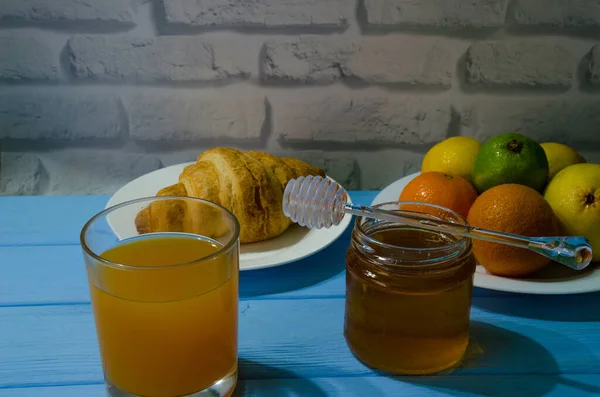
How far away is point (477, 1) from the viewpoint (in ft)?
3.41

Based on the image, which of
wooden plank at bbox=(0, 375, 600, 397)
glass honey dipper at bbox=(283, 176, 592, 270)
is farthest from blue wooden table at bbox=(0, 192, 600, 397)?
glass honey dipper at bbox=(283, 176, 592, 270)

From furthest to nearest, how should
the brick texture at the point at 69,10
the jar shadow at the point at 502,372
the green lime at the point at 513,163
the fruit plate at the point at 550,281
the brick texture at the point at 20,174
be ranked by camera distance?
the brick texture at the point at 20,174 → the brick texture at the point at 69,10 → the green lime at the point at 513,163 → the fruit plate at the point at 550,281 → the jar shadow at the point at 502,372

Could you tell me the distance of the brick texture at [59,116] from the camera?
3.64 ft

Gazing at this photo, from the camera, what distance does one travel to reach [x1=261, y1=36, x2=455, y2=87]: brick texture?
3.51 ft

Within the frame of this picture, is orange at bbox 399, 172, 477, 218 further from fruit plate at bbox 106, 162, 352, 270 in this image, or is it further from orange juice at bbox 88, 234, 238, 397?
orange juice at bbox 88, 234, 238, 397

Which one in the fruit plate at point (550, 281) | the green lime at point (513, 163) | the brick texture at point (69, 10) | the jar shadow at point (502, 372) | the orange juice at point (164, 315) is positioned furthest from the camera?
the brick texture at point (69, 10)

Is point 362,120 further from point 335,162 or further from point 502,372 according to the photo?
point 502,372

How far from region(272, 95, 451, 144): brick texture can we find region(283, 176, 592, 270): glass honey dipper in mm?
478

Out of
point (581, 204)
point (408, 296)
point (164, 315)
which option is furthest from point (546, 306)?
point (164, 315)

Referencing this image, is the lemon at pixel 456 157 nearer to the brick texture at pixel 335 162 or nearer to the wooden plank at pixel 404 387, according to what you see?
the brick texture at pixel 335 162

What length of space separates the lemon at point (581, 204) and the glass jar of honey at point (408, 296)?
248 millimetres

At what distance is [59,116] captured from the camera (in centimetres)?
112

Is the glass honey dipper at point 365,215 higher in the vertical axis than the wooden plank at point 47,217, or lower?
higher

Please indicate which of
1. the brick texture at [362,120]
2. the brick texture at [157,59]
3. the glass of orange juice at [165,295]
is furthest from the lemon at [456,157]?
the glass of orange juice at [165,295]
